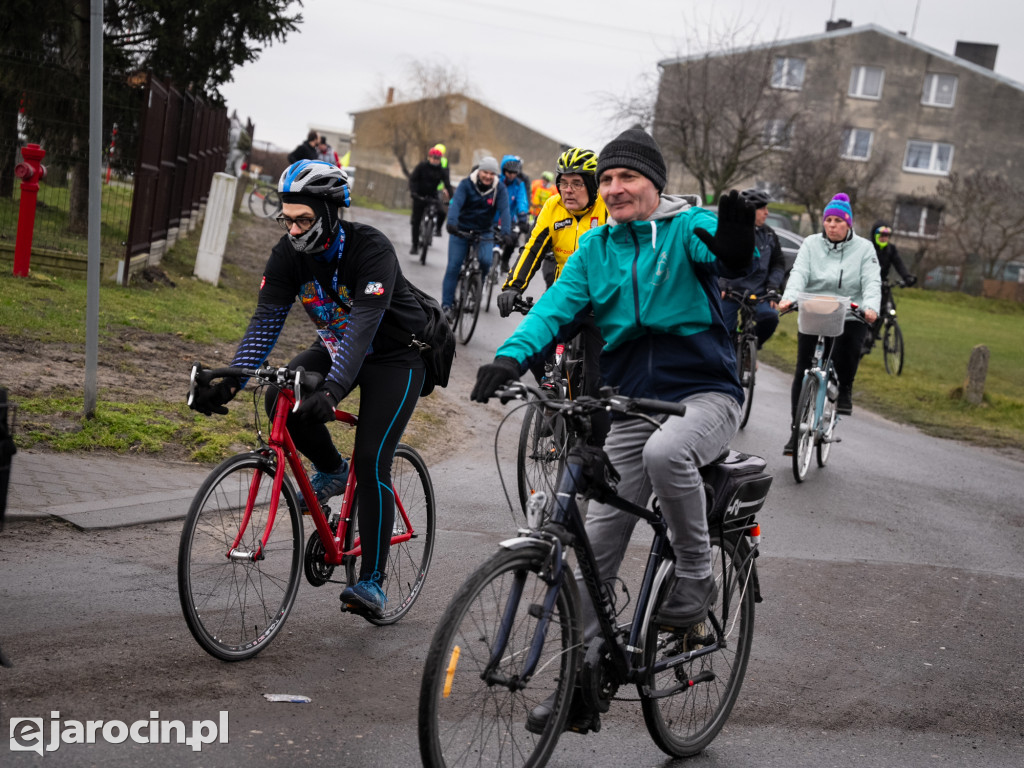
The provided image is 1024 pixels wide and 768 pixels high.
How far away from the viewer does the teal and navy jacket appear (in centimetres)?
403

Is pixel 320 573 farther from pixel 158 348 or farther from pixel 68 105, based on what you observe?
pixel 68 105

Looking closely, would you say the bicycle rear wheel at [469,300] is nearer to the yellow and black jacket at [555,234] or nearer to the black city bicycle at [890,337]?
the yellow and black jacket at [555,234]

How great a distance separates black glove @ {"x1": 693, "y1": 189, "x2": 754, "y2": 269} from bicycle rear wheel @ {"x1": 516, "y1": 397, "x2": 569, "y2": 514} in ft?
9.84

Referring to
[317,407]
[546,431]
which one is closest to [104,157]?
[546,431]

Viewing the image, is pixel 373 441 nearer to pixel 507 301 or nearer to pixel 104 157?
pixel 507 301

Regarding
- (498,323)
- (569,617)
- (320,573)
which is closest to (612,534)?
(569,617)

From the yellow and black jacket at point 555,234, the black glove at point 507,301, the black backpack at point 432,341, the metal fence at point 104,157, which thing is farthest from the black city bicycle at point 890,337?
the black backpack at point 432,341

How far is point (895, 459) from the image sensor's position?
11.6 m

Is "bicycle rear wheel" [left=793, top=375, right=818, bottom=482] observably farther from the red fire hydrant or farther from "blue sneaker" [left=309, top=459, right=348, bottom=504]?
the red fire hydrant

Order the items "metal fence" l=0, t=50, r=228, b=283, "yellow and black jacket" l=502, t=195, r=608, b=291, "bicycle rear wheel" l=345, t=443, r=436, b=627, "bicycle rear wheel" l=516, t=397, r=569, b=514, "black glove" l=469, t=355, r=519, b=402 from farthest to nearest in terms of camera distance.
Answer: "metal fence" l=0, t=50, r=228, b=283 → "yellow and black jacket" l=502, t=195, r=608, b=291 → "bicycle rear wheel" l=516, t=397, r=569, b=514 → "bicycle rear wheel" l=345, t=443, r=436, b=627 → "black glove" l=469, t=355, r=519, b=402

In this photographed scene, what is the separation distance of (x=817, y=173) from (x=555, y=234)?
39643 mm

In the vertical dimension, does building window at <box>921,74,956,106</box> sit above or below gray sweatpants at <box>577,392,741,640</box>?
above

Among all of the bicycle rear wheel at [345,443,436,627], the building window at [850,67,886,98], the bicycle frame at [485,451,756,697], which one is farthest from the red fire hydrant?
the building window at [850,67,886,98]

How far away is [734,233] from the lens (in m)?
3.77
